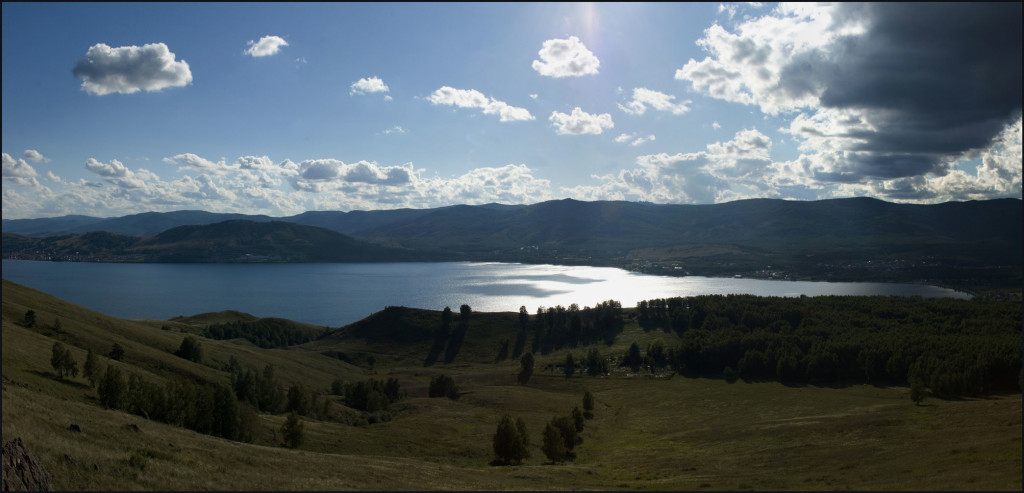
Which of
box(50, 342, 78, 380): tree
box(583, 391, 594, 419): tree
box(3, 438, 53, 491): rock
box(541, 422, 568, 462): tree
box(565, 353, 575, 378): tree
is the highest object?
box(3, 438, 53, 491): rock

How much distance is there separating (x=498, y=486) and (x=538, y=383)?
97.3 metres

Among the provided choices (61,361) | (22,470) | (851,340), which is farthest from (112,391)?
(851,340)

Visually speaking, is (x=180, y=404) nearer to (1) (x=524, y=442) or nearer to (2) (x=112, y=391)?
(2) (x=112, y=391)

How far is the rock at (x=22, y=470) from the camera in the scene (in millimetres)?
22906

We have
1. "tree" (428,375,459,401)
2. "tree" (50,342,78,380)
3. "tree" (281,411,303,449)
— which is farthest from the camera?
"tree" (428,375,459,401)

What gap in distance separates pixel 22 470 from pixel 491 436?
54.3 metres

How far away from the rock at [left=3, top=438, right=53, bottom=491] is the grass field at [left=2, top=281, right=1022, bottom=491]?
3.20ft

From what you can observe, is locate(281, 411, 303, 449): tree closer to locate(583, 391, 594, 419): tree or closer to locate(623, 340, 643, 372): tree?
locate(583, 391, 594, 419): tree

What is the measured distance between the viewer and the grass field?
30203 mm

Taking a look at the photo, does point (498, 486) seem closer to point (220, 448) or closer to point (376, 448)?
point (220, 448)

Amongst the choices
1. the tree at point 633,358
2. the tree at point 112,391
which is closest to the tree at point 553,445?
the tree at point 112,391

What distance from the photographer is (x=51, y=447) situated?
89.6 feet

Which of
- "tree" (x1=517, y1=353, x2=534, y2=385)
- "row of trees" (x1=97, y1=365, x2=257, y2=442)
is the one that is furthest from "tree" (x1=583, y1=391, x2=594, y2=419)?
"row of trees" (x1=97, y1=365, x2=257, y2=442)

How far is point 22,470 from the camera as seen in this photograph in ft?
78.2
